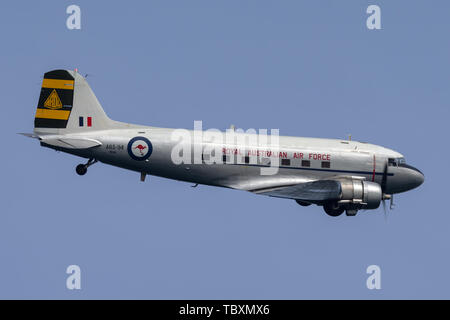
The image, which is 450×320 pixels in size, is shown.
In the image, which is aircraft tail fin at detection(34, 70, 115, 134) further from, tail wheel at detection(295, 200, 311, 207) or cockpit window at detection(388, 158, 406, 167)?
cockpit window at detection(388, 158, 406, 167)

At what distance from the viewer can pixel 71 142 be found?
194 feet

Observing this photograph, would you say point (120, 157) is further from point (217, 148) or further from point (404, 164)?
point (404, 164)

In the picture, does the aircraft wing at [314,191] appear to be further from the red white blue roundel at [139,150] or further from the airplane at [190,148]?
the red white blue roundel at [139,150]

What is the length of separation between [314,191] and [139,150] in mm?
9785

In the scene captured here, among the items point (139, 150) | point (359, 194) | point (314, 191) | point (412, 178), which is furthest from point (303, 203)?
point (139, 150)

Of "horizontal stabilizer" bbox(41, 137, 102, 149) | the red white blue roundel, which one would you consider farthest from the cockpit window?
"horizontal stabilizer" bbox(41, 137, 102, 149)

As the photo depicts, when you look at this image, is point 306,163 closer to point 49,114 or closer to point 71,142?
point 71,142

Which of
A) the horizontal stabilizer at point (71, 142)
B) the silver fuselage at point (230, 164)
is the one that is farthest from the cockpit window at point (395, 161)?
the horizontal stabilizer at point (71, 142)

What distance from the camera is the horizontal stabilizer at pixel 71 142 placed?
5888 cm

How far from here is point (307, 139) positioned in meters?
61.6

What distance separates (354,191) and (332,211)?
1749mm

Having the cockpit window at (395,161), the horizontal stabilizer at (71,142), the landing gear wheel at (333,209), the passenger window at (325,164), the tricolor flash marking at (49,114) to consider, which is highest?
the tricolor flash marking at (49,114)

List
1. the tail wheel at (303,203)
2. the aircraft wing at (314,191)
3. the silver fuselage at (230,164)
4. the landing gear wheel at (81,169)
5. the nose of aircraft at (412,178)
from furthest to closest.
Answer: the nose of aircraft at (412,178), the tail wheel at (303,203), the landing gear wheel at (81,169), the silver fuselage at (230,164), the aircraft wing at (314,191)

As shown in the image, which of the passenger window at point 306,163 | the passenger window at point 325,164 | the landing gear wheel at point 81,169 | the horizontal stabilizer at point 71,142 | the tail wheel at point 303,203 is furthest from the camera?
the tail wheel at point 303,203
